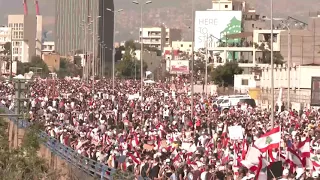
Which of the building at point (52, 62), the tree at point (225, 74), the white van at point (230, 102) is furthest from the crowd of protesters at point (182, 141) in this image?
the building at point (52, 62)

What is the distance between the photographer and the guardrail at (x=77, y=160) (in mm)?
20337

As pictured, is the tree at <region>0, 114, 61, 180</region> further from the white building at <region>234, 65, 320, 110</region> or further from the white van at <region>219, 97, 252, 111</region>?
the white van at <region>219, 97, 252, 111</region>

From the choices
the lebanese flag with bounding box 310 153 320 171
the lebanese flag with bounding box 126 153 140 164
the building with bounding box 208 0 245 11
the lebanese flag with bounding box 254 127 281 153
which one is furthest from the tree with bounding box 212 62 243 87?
the lebanese flag with bounding box 254 127 281 153

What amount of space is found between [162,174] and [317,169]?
116 inches

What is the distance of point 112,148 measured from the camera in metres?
25.0

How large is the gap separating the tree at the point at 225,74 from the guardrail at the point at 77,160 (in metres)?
67.0

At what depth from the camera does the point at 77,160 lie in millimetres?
23562

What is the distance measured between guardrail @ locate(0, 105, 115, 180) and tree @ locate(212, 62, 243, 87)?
67.0 meters

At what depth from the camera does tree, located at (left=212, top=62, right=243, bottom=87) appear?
325ft

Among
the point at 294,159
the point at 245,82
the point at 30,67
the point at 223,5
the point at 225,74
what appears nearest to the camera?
the point at 294,159

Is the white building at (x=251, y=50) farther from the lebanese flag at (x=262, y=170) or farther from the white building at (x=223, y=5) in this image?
the lebanese flag at (x=262, y=170)

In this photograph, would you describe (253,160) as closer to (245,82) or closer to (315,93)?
(315,93)

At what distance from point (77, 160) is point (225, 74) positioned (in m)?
76.2

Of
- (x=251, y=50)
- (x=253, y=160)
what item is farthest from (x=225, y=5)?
(x=253, y=160)
